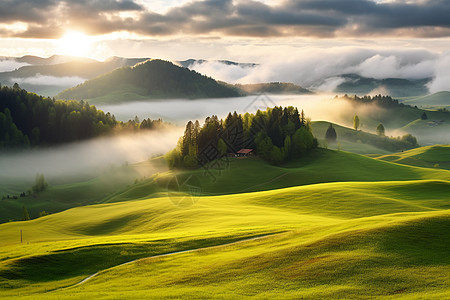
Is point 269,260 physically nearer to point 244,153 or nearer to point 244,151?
point 244,153

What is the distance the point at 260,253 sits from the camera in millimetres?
34438

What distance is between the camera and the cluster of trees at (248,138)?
133 meters

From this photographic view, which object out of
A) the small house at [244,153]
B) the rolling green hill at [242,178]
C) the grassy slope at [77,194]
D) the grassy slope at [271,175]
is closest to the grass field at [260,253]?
the rolling green hill at [242,178]

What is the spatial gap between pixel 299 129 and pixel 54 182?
11120 cm

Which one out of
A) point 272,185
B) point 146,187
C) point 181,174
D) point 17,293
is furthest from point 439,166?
point 17,293

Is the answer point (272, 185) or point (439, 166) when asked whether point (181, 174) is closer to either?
point (272, 185)

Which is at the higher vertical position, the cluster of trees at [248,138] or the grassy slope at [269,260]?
the cluster of trees at [248,138]

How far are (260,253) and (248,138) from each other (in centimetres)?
10850

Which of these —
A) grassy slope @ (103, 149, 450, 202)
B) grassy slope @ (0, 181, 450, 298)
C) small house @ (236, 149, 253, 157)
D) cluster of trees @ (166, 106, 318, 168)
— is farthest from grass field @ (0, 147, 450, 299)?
small house @ (236, 149, 253, 157)

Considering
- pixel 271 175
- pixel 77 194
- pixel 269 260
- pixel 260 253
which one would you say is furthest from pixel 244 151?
pixel 269 260

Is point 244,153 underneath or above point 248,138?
underneath

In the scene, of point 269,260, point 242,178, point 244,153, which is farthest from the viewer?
point 244,153

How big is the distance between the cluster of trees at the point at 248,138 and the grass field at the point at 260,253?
62230 millimetres

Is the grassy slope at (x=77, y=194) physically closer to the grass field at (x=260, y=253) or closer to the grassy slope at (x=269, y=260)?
the grass field at (x=260, y=253)
